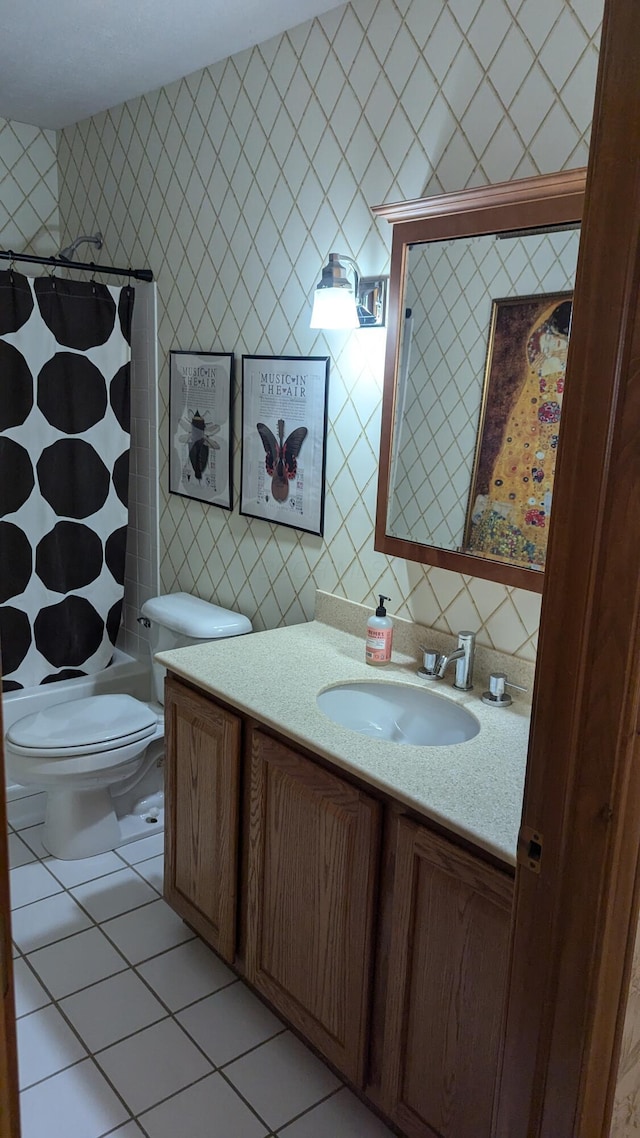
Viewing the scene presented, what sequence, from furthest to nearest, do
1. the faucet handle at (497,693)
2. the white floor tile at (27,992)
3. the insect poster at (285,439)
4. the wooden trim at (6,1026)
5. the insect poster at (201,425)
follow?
the insect poster at (201,425) < the insect poster at (285,439) < the white floor tile at (27,992) < the faucet handle at (497,693) < the wooden trim at (6,1026)

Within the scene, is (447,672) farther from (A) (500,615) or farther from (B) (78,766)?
(B) (78,766)

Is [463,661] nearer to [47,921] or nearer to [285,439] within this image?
[285,439]

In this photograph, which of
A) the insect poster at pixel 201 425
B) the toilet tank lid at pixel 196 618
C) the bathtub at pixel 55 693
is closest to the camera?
the toilet tank lid at pixel 196 618

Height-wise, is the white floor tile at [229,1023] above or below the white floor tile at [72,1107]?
below

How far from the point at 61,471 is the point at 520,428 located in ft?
6.11

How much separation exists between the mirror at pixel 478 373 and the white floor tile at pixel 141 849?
1.33 meters

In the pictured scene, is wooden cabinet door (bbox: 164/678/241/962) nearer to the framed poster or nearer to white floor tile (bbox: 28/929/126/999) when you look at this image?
white floor tile (bbox: 28/929/126/999)

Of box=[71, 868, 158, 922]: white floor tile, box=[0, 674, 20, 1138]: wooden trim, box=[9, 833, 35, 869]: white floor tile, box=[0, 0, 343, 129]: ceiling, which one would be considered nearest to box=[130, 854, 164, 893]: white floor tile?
box=[71, 868, 158, 922]: white floor tile

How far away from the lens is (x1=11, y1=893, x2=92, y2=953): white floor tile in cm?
224

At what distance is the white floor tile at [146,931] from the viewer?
2.22m

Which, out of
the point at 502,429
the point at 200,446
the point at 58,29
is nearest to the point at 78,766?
the point at 200,446

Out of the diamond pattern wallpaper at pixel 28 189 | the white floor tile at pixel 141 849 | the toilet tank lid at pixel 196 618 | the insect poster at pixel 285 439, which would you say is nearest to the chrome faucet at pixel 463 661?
the insect poster at pixel 285 439

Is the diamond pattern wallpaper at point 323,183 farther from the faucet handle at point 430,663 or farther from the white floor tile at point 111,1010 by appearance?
the white floor tile at point 111,1010

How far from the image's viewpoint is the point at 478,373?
190cm
